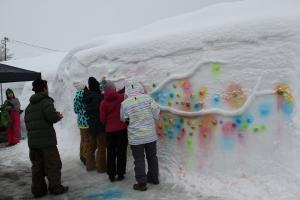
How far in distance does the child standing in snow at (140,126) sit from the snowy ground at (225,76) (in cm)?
34

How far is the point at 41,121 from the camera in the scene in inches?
208

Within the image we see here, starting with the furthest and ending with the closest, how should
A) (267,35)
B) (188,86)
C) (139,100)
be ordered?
(188,86) < (139,100) < (267,35)

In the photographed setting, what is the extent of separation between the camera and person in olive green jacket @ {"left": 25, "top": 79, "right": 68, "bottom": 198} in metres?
5.27

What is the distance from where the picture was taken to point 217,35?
5.39 meters

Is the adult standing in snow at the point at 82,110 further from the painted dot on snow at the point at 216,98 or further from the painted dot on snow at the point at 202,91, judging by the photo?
the painted dot on snow at the point at 216,98

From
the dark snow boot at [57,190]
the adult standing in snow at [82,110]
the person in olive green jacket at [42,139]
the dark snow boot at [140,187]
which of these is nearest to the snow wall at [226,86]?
the dark snow boot at [140,187]

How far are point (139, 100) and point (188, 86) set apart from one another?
2.93ft

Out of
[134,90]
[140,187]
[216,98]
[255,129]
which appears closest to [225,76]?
[216,98]

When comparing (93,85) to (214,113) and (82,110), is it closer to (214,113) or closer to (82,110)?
(82,110)

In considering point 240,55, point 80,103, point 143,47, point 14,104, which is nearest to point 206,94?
point 240,55

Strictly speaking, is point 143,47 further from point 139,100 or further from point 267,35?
point 267,35

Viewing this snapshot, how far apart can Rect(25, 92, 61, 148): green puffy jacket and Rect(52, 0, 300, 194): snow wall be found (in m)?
1.86

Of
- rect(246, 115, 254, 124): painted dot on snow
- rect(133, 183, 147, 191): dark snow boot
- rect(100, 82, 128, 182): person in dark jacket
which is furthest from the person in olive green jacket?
rect(246, 115, 254, 124): painted dot on snow

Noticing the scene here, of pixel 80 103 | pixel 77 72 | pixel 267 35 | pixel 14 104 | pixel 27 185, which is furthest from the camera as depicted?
pixel 14 104
